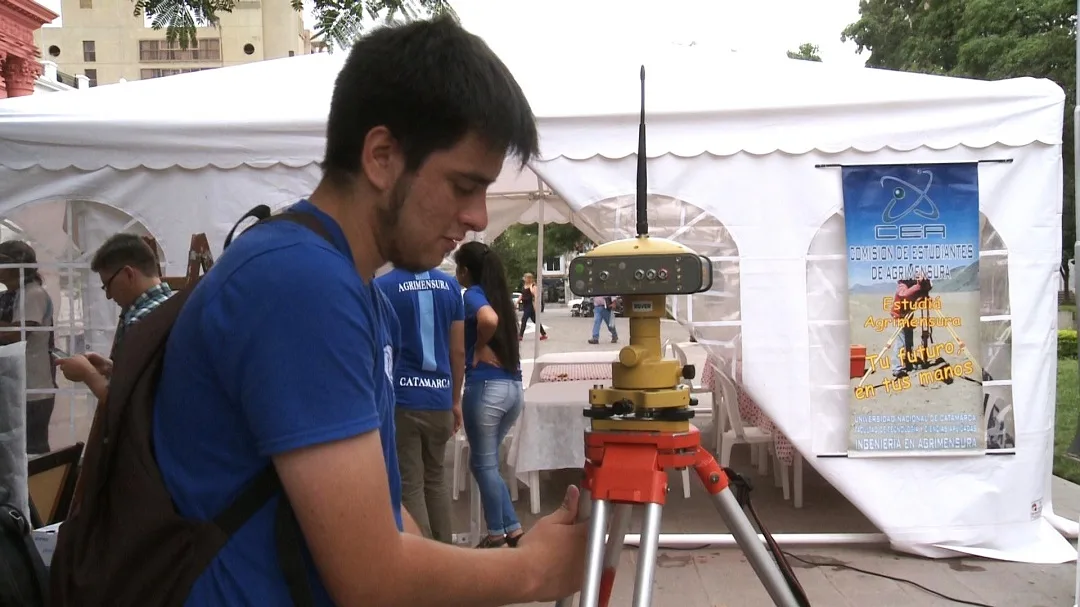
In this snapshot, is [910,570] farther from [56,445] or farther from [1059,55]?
[1059,55]

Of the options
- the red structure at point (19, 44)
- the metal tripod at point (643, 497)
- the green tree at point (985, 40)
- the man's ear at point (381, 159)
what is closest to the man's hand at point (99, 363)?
the metal tripod at point (643, 497)

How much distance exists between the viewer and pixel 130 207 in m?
4.46

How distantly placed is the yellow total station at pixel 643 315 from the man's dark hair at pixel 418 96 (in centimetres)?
51

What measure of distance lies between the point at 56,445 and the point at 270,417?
4606 millimetres

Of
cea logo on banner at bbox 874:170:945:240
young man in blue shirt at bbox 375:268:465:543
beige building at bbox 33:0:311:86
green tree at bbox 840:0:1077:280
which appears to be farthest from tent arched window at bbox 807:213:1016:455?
beige building at bbox 33:0:311:86

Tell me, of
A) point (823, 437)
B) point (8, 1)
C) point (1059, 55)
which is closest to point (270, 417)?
point (823, 437)

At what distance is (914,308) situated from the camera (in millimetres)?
4230

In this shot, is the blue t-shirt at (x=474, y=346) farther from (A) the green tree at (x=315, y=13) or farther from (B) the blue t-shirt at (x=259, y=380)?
(B) the blue t-shirt at (x=259, y=380)

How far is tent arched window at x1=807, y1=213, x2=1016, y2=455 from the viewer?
4.28 m

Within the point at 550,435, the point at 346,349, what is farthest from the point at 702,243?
the point at 346,349

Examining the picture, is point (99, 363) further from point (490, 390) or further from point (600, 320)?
point (600, 320)

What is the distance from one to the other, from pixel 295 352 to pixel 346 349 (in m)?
0.05

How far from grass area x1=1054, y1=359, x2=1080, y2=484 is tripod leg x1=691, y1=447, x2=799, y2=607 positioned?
3508 millimetres

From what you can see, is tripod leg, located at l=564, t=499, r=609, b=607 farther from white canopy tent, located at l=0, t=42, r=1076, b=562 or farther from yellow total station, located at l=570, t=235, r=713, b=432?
white canopy tent, located at l=0, t=42, r=1076, b=562
